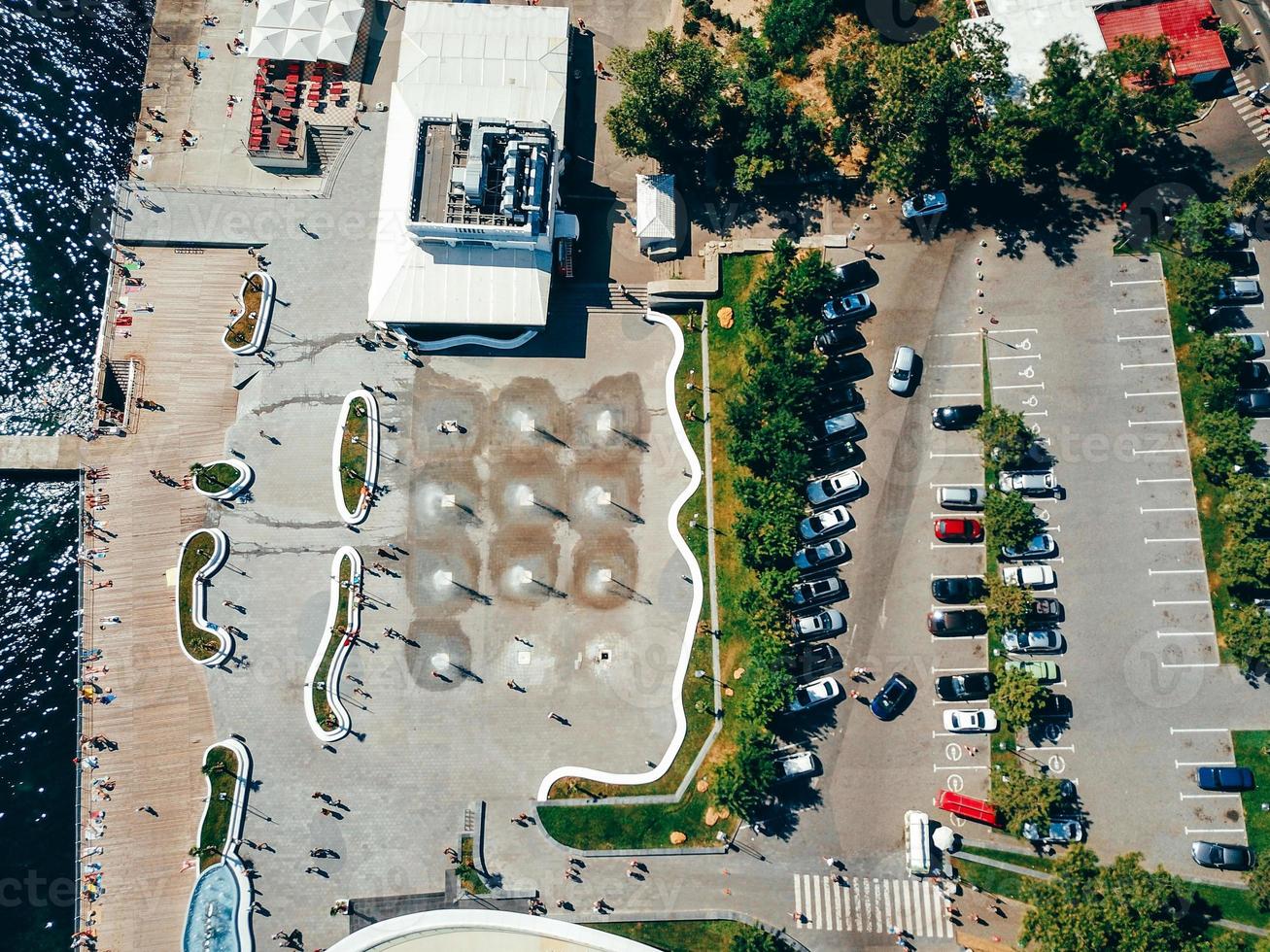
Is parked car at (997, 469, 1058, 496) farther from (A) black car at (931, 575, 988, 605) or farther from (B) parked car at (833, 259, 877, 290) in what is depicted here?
(B) parked car at (833, 259, 877, 290)

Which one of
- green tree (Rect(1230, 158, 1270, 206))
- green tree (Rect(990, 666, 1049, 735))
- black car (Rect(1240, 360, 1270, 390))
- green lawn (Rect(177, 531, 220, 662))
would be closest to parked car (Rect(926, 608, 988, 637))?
green tree (Rect(990, 666, 1049, 735))

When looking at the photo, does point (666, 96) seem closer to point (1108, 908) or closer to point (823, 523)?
point (823, 523)

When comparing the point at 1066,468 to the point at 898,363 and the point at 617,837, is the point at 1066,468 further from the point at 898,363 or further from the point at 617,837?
the point at 617,837

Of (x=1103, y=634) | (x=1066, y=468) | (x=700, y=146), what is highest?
(x=700, y=146)

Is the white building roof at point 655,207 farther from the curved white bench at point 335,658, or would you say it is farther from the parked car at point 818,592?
the curved white bench at point 335,658

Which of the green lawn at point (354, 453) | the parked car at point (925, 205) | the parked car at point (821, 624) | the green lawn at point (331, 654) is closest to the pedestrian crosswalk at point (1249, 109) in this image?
the parked car at point (925, 205)

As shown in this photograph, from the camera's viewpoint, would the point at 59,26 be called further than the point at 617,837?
Yes

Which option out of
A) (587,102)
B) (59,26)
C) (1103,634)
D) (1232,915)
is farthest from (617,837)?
(59,26)
